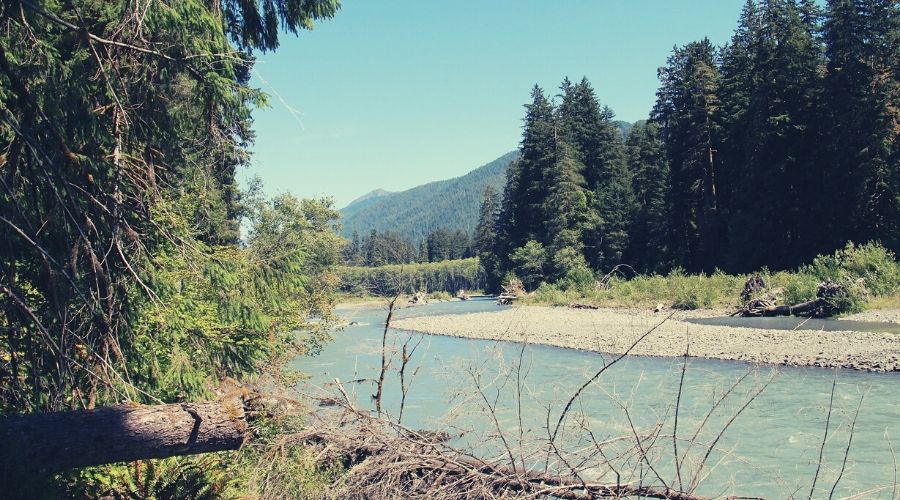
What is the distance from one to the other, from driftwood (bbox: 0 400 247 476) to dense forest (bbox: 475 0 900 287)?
2844cm

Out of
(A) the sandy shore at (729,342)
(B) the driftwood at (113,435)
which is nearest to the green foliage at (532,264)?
(A) the sandy shore at (729,342)

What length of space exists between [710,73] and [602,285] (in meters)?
43.3

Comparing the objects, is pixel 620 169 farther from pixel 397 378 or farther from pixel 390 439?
pixel 390 439

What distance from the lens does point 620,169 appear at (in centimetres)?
5569

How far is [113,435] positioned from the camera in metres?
3.52

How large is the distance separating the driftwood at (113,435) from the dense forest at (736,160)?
2844 cm

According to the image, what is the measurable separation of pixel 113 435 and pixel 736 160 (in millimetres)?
42467

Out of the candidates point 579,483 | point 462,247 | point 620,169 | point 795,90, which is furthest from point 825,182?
point 462,247

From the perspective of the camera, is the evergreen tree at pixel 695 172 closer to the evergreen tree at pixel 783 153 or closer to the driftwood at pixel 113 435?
the evergreen tree at pixel 783 153

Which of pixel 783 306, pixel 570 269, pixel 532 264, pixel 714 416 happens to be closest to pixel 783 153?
pixel 783 306

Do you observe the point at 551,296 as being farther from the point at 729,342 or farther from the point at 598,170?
the point at 729,342

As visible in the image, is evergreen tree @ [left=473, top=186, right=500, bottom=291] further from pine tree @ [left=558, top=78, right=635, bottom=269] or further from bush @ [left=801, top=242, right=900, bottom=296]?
bush @ [left=801, top=242, right=900, bottom=296]

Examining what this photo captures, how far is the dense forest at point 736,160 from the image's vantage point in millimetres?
28844

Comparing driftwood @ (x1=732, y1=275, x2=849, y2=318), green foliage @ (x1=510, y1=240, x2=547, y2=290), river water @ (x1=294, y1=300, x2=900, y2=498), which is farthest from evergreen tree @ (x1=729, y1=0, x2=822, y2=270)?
river water @ (x1=294, y1=300, x2=900, y2=498)
